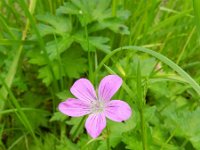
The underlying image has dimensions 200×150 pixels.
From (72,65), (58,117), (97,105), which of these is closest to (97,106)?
(97,105)

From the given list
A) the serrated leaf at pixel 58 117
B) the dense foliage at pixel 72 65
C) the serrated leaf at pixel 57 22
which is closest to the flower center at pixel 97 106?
the dense foliage at pixel 72 65

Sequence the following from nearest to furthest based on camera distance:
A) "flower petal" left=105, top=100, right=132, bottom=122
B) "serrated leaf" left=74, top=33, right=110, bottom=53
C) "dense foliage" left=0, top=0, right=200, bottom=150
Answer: "flower petal" left=105, top=100, right=132, bottom=122 → "dense foliage" left=0, top=0, right=200, bottom=150 → "serrated leaf" left=74, top=33, right=110, bottom=53

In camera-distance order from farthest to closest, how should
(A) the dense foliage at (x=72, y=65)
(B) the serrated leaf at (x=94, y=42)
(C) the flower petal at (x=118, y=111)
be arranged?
(B) the serrated leaf at (x=94, y=42) < (A) the dense foliage at (x=72, y=65) < (C) the flower petal at (x=118, y=111)

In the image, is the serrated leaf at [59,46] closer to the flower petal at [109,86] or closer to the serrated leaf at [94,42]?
the serrated leaf at [94,42]

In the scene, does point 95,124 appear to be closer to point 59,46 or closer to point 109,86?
point 109,86

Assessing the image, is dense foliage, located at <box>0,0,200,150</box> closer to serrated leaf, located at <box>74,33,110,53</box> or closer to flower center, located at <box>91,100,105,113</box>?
serrated leaf, located at <box>74,33,110,53</box>

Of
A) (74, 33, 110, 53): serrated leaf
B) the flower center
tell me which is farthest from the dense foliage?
the flower center
